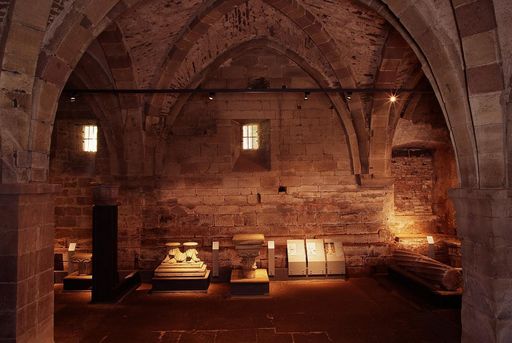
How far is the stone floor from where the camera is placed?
5.09 metres

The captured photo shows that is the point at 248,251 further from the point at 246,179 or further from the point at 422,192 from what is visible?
the point at 422,192

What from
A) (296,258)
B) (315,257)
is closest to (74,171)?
(296,258)

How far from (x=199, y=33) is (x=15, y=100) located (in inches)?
178

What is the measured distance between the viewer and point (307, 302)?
262 inches

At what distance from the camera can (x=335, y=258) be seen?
27.5 feet

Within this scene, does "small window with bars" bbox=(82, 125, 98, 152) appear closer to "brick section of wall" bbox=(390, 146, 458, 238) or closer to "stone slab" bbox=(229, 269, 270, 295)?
"stone slab" bbox=(229, 269, 270, 295)

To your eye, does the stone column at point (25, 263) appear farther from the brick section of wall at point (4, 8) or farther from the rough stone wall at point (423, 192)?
the rough stone wall at point (423, 192)

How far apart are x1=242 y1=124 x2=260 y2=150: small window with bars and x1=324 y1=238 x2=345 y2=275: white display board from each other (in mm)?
3115

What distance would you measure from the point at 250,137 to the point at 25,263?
6.48 metres

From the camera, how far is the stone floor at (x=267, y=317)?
509 centimetres

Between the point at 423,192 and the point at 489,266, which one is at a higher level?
the point at 423,192

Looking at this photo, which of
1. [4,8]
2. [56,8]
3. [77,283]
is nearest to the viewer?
[4,8]

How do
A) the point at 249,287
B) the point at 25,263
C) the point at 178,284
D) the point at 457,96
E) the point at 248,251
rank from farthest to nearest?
the point at 178,284 → the point at 248,251 → the point at 249,287 → the point at 457,96 → the point at 25,263

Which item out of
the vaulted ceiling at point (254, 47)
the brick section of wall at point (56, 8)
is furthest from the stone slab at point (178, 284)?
the brick section of wall at point (56, 8)
